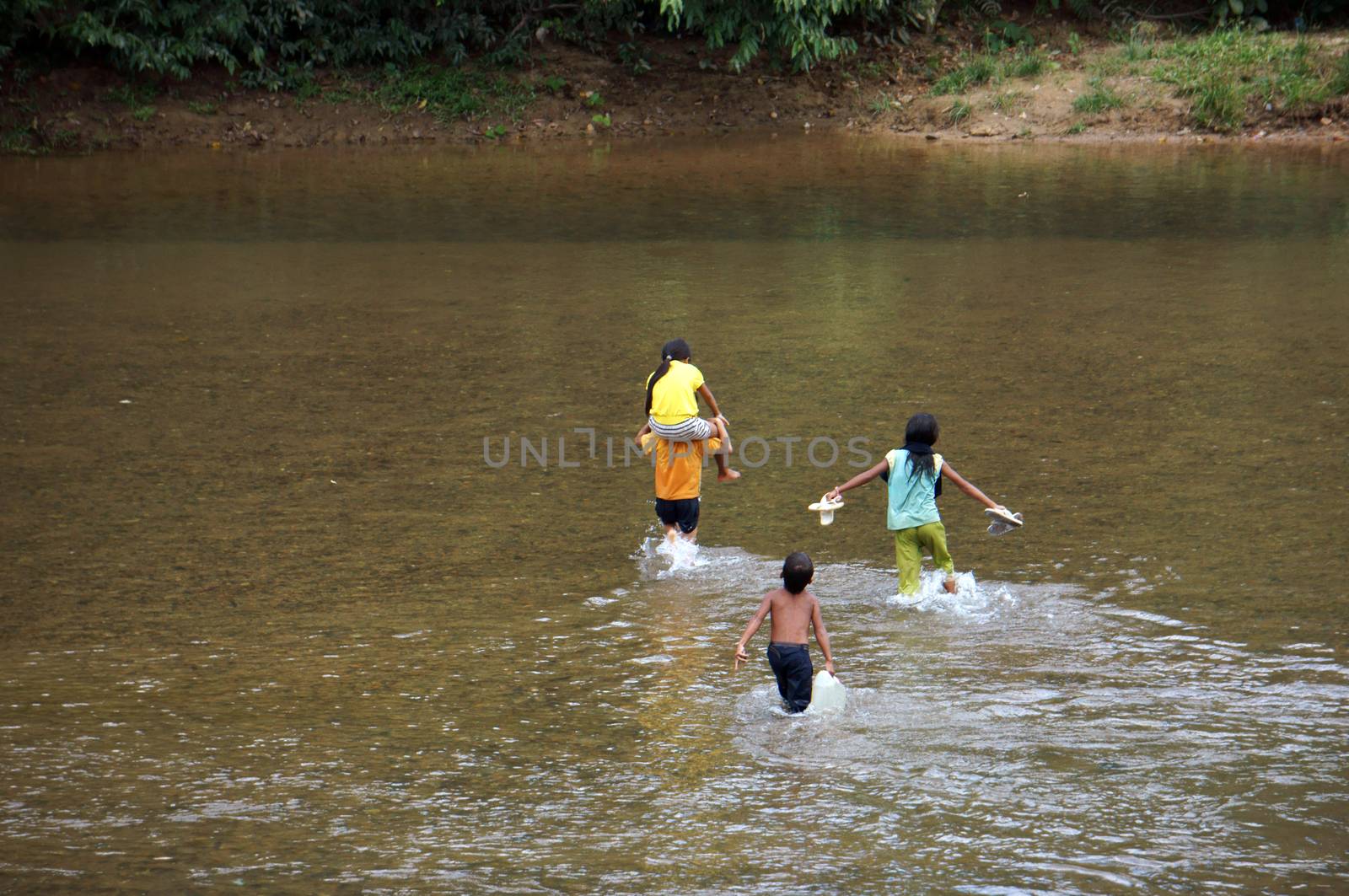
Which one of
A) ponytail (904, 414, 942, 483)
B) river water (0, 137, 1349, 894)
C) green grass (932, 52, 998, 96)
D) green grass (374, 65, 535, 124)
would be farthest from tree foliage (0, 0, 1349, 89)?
ponytail (904, 414, 942, 483)

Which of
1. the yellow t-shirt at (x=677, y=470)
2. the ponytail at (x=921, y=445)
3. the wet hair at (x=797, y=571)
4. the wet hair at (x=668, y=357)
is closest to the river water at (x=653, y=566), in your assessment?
the yellow t-shirt at (x=677, y=470)

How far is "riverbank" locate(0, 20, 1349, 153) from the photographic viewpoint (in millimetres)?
22469

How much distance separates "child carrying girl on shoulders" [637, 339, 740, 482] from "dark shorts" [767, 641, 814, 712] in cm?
233

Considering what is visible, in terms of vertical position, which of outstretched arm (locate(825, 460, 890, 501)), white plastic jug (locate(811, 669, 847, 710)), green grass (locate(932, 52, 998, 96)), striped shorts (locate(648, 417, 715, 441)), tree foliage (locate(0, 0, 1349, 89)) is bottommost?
white plastic jug (locate(811, 669, 847, 710))

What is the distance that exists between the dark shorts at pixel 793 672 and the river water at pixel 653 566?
11 centimetres

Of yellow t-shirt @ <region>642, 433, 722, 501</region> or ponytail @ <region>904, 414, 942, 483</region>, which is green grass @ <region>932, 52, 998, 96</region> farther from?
ponytail @ <region>904, 414, 942, 483</region>

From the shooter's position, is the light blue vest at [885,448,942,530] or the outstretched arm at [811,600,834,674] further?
the light blue vest at [885,448,942,530]

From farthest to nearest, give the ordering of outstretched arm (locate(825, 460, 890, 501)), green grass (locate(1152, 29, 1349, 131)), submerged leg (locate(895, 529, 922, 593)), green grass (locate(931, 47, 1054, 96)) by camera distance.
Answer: green grass (locate(931, 47, 1054, 96))
green grass (locate(1152, 29, 1349, 131))
submerged leg (locate(895, 529, 922, 593))
outstretched arm (locate(825, 460, 890, 501))

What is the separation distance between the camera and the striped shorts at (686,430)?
27.5ft

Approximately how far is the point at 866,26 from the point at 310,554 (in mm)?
20776

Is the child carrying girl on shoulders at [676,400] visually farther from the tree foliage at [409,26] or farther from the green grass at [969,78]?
the green grass at [969,78]

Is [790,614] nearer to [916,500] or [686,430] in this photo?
[916,500]

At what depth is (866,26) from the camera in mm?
26516

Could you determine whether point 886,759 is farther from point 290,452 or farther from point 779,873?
point 290,452
